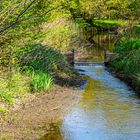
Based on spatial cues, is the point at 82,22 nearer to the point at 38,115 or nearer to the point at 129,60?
the point at 129,60

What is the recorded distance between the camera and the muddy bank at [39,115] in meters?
10.5

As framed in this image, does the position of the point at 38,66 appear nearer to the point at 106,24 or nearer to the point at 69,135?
the point at 69,135

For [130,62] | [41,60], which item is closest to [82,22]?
[130,62]

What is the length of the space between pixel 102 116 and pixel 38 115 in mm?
1938

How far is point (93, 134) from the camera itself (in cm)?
1082

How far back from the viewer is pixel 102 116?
1282 centimetres

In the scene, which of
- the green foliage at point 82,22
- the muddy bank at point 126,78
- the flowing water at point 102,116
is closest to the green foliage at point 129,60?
the muddy bank at point 126,78

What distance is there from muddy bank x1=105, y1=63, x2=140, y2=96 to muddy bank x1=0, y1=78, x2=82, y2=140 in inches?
91.9

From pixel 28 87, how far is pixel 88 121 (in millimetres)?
3061

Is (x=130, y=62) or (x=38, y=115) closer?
(x=38, y=115)

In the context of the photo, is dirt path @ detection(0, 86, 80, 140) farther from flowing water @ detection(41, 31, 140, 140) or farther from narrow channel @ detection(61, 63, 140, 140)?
narrow channel @ detection(61, 63, 140, 140)

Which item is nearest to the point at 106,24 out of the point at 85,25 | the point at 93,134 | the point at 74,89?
the point at 85,25

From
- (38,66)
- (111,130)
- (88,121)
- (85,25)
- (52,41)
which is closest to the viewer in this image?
(111,130)

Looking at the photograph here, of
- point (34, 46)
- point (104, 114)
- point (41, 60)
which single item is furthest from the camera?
point (41, 60)
